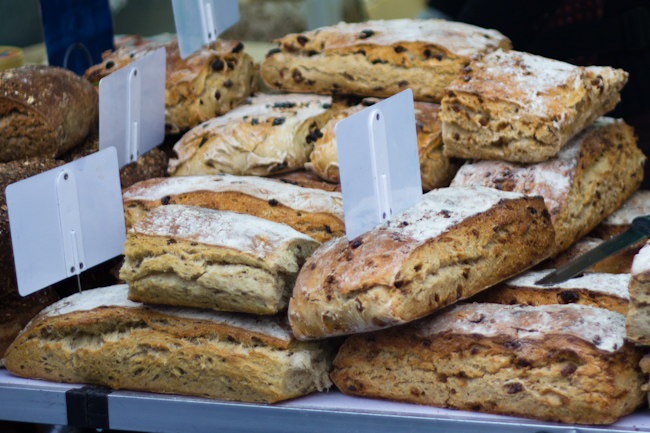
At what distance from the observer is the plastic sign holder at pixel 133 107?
2.22 m

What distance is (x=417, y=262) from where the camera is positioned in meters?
1.53

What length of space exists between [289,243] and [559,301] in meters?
0.68

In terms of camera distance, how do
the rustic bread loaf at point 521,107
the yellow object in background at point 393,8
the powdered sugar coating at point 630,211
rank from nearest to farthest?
the rustic bread loaf at point 521,107 → the powdered sugar coating at point 630,211 → the yellow object in background at point 393,8

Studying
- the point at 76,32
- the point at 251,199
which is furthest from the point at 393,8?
the point at 251,199

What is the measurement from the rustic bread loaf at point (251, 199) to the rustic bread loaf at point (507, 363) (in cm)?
45

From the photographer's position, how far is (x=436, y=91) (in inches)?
95.1

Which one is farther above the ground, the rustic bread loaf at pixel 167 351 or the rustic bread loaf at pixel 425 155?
the rustic bread loaf at pixel 425 155

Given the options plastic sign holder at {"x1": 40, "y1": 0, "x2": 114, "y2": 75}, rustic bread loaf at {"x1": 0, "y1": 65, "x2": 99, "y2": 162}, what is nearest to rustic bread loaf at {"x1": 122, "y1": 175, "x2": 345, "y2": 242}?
rustic bread loaf at {"x1": 0, "y1": 65, "x2": 99, "y2": 162}

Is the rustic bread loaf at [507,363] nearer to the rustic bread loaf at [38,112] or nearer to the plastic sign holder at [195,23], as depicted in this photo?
the rustic bread loaf at [38,112]

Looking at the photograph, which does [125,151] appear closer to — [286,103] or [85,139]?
[85,139]

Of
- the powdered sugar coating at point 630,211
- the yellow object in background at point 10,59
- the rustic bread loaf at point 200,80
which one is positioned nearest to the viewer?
the powdered sugar coating at point 630,211

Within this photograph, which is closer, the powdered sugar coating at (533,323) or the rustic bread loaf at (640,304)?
the rustic bread loaf at (640,304)

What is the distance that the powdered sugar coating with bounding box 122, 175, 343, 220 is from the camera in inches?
81.0

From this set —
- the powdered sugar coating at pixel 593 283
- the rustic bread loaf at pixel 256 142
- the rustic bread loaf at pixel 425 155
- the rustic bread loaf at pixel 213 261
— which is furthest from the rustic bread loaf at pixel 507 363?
the rustic bread loaf at pixel 256 142
